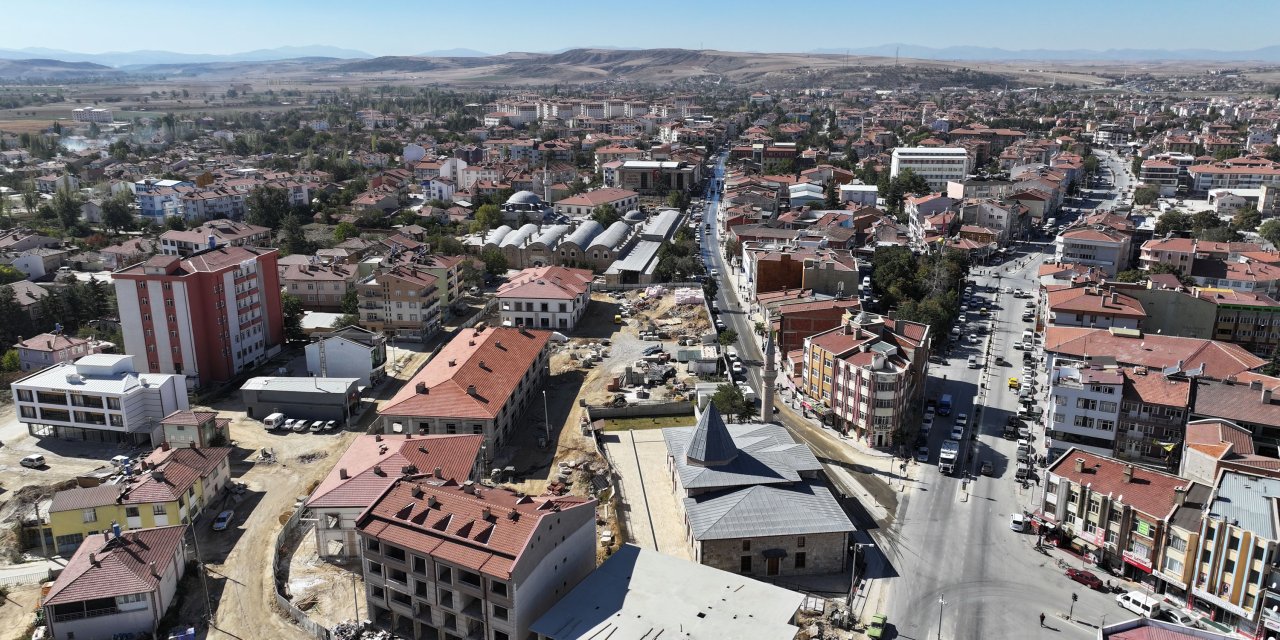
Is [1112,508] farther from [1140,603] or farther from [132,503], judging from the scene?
[132,503]

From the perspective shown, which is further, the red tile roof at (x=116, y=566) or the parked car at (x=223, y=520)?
the parked car at (x=223, y=520)

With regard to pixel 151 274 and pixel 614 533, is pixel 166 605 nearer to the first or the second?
pixel 614 533

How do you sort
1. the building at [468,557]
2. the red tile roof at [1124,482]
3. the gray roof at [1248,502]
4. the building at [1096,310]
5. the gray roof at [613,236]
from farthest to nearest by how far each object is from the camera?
the gray roof at [613,236]
the building at [1096,310]
the red tile roof at [1124,482]
the gray roof at [1248,502]
the building at [468,557]

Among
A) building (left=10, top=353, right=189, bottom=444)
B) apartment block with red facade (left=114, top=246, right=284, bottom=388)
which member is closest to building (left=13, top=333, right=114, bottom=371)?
apartment block with red facade (left=114, top=246, right=284, bottom=388)

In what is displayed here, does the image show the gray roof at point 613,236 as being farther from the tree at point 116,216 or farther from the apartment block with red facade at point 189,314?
the tree at point 116,216

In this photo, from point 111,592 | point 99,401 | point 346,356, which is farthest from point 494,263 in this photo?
point 111,592

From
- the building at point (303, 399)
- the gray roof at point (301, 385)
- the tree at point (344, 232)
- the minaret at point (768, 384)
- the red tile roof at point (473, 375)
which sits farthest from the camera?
the tree at point (344, 232)

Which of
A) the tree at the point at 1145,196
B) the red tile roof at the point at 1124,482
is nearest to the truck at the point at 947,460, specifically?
the red tile roof at the point at 1124,482
